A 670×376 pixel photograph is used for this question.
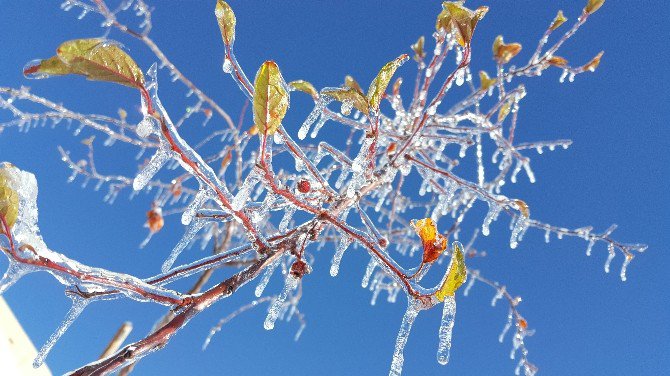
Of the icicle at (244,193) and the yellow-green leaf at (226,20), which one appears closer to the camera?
the icicle at (244,193)

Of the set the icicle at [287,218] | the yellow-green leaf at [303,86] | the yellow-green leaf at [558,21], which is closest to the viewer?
the icicle at [287,218]

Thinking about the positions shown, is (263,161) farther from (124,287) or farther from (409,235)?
(409,235)

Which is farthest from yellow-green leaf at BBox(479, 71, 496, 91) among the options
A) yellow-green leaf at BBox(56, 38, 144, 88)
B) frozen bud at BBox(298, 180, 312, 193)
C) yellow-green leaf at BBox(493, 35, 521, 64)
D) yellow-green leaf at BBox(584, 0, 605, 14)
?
yellow-green leaf at BBox(56, 38, 144, 88)

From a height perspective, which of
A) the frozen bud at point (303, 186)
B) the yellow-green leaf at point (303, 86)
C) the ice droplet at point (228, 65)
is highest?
the yellow-green leaf at point (303, 86)

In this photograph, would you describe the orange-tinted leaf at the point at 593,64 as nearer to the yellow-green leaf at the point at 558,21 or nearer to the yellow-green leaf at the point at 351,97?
the yellow-green leaf at the point at 558,21

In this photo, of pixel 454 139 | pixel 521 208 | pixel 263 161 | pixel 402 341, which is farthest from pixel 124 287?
pixel 454 139

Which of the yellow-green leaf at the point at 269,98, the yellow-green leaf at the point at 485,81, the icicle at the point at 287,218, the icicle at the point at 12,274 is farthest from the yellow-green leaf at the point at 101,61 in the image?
the yellow-green leaf at the point at 485,81

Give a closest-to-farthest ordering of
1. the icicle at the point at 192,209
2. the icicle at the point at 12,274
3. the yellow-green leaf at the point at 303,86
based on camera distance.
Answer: the icicle at the point at 12,274, the icicle at the point at 192,209, the yellow-green leaf at the point at 303,86
